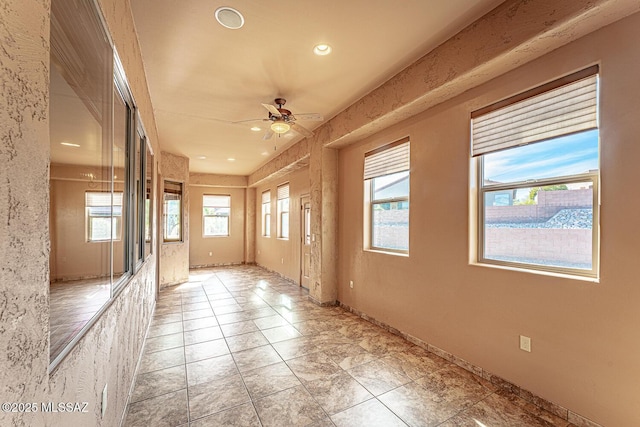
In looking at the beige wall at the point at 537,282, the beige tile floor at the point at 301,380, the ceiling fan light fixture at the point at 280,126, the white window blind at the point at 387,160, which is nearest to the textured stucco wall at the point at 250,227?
the beige tile floor at the point at 301,380

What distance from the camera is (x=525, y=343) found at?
7.52ft

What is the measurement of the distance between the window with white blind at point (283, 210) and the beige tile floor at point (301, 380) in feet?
11.0

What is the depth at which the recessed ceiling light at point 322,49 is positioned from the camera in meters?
2.60

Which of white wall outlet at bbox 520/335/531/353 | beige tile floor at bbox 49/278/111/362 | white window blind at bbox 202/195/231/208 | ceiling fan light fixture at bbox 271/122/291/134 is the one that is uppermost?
ceiling fan light fixture at bbox 271/122/291/134

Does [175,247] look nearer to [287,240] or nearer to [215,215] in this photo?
[287,240]

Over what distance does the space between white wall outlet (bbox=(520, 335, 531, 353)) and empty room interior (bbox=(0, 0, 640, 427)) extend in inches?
0.5

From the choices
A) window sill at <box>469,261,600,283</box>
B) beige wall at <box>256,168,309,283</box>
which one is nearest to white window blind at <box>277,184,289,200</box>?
beige wall at <box>256,168,309,283</box>

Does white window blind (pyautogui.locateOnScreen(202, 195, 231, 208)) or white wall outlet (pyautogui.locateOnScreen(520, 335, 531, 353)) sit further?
white window blind (pyautogui.locateOnScreen(202, 195, 231, 208))

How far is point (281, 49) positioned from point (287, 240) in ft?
16.5

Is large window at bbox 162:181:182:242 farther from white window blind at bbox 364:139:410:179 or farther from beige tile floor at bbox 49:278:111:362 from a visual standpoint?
beige tile floor at bbox 49:278:111:362

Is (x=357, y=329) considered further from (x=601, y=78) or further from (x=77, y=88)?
(x=77, y=88)

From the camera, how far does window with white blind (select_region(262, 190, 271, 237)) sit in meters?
8.43

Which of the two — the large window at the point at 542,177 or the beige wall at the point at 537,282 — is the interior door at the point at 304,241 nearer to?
the beige wall at the point at 537,282

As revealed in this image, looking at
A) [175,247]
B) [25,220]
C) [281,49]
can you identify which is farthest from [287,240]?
[25,220]
